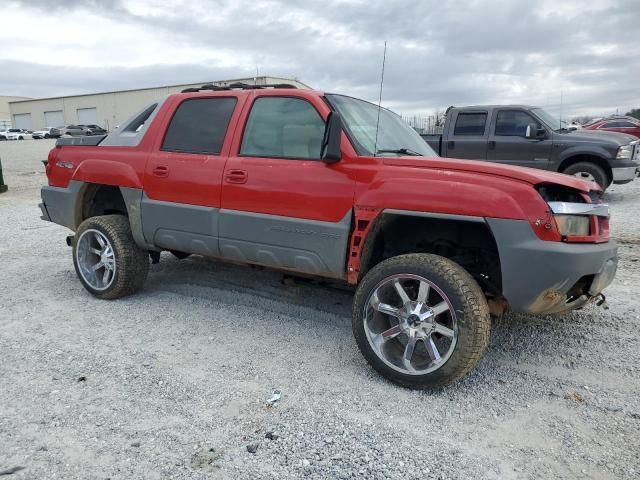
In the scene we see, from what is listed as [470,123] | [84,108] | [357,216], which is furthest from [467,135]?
[84,108]

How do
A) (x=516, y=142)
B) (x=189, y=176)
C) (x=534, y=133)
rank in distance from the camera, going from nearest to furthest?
(x=189, y=176)
(x=534, y=133)
(x=516, y=142)

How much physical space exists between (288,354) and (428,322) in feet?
3.57

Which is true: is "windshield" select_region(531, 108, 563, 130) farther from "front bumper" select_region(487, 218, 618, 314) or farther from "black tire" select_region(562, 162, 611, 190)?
"front bumper" select_region(487, 218, 618, 314)

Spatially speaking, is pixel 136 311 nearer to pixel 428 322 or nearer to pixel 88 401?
pixel 88 401

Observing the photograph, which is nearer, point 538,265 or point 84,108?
point 538,265

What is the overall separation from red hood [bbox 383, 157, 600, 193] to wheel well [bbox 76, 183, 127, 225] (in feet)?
9.81

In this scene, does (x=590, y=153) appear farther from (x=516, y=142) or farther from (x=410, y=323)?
(x=410, y=323)

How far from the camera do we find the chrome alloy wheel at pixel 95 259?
15.4ft

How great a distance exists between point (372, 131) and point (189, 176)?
1.54 meters

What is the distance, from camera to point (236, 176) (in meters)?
3.93

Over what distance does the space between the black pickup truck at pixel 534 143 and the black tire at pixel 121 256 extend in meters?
6.46

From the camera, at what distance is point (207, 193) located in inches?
161

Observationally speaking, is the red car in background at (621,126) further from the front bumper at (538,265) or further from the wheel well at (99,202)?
the wheel well at (99,202)

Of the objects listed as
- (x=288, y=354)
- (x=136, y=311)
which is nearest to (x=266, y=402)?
(x=288, y=354)
